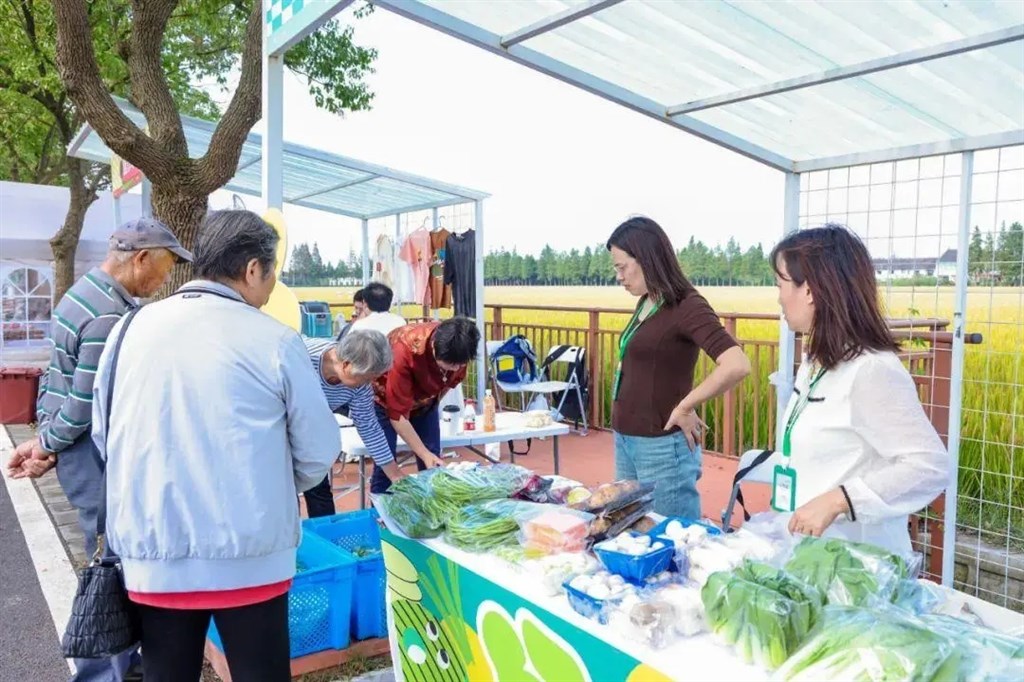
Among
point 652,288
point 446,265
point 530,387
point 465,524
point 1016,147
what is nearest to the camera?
point 465,524

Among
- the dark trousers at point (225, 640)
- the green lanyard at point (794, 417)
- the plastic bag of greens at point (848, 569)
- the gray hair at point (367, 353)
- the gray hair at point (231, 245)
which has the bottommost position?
the dark trousers at point (225, 640)

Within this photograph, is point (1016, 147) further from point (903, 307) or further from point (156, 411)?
point (156, 411)

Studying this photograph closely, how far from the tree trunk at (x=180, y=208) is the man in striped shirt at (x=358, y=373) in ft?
14.8

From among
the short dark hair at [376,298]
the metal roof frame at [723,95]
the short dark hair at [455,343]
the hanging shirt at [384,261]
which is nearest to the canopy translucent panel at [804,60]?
the metal roof frame at [723,95]

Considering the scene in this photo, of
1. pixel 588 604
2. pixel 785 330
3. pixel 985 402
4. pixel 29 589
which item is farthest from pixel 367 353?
pixel 29 589

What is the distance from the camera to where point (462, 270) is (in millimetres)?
7566

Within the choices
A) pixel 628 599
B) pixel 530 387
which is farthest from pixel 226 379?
pixel 530 387

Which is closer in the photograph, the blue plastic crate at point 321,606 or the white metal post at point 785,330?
the blue plastic crate at point 321,606

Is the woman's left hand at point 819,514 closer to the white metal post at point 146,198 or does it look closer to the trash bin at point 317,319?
the white metal post at point 146,198

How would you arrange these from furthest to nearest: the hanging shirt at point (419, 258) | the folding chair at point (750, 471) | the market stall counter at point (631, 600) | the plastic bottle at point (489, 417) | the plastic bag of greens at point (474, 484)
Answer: the hanging shirt at point (419, 258) → the plastic bottle at point (489, 417) → the folding chair at point (750, 471) → the plastic bag of greens at point (474, 484) → the market stall counter at point (631, 600)

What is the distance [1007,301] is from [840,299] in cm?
186

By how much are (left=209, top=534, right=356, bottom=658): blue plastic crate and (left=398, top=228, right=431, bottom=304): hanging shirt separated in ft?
16.3

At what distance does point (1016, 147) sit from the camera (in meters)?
3.12

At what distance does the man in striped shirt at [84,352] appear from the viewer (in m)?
2.63
